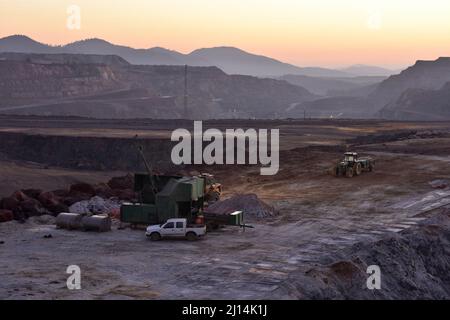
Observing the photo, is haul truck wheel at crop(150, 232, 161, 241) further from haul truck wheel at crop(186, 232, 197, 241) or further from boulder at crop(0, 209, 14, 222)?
boulder at crop(0, 209, 14, 222)

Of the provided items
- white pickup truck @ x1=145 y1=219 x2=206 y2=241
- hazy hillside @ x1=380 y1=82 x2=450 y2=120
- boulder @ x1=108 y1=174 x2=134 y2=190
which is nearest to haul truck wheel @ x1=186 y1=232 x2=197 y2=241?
white pickup truck @ x1=145 y1=219 x2=206 y2=241

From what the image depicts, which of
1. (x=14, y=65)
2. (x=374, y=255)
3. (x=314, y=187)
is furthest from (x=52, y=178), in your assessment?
(x=14, y=65)

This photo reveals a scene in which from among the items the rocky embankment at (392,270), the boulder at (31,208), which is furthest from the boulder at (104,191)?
the rocky embankment at (392,270)

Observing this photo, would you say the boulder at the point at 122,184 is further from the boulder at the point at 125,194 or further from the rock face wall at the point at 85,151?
the rock face wall at the point at 85,151

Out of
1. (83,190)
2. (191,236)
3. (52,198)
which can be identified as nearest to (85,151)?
(83,190)

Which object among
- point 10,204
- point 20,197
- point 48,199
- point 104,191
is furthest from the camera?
point 104,191

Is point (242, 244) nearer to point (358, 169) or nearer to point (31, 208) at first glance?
point (31, 208)

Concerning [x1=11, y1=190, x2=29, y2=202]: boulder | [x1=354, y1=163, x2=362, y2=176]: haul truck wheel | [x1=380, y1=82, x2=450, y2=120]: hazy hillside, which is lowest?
[x1=11, y1=190, x2=29, y2=202]: boulder
